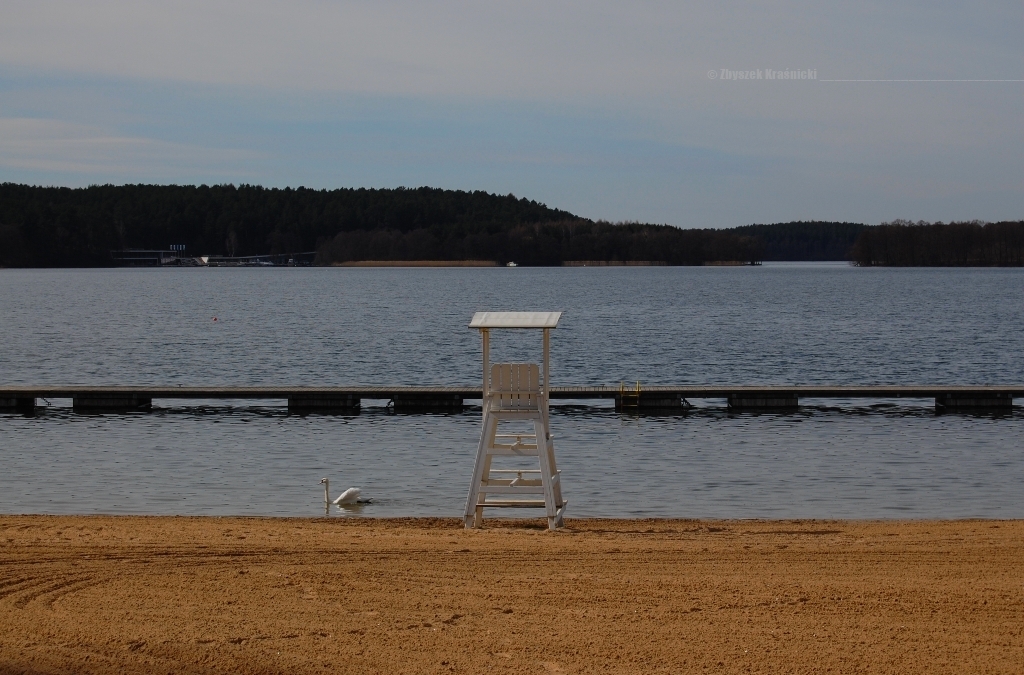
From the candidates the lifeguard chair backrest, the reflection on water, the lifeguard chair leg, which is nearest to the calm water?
the reflection on water

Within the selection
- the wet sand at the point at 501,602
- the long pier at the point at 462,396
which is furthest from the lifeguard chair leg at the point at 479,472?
the long pier at the point at 462,396

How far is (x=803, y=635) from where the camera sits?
7746 mm

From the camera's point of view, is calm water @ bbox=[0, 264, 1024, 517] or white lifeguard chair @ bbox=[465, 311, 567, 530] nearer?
white lifeguard chair @ bbox=[465, 311, 567, 530]

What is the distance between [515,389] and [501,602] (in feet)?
A: 14.5

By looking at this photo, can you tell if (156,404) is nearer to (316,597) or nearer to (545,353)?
(545,353)

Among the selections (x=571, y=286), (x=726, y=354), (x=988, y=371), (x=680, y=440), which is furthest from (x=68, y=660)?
(x=571, y=286)

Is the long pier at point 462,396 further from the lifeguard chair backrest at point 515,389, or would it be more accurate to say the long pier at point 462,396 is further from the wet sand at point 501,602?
the wet sand at point 501,602

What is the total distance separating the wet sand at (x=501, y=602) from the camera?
729 cm

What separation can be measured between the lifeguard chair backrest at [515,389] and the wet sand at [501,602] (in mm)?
1654

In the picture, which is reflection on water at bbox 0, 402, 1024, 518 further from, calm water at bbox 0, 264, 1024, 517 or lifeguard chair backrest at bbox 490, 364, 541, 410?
lifeguard chair backrest at bbox 490, 364, 541, 410

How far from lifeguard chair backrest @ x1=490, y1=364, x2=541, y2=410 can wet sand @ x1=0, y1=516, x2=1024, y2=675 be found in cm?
165

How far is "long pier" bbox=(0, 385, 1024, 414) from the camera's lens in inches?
1065

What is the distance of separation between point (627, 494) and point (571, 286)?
122 m

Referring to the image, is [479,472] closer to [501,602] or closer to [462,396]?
[501,602]
